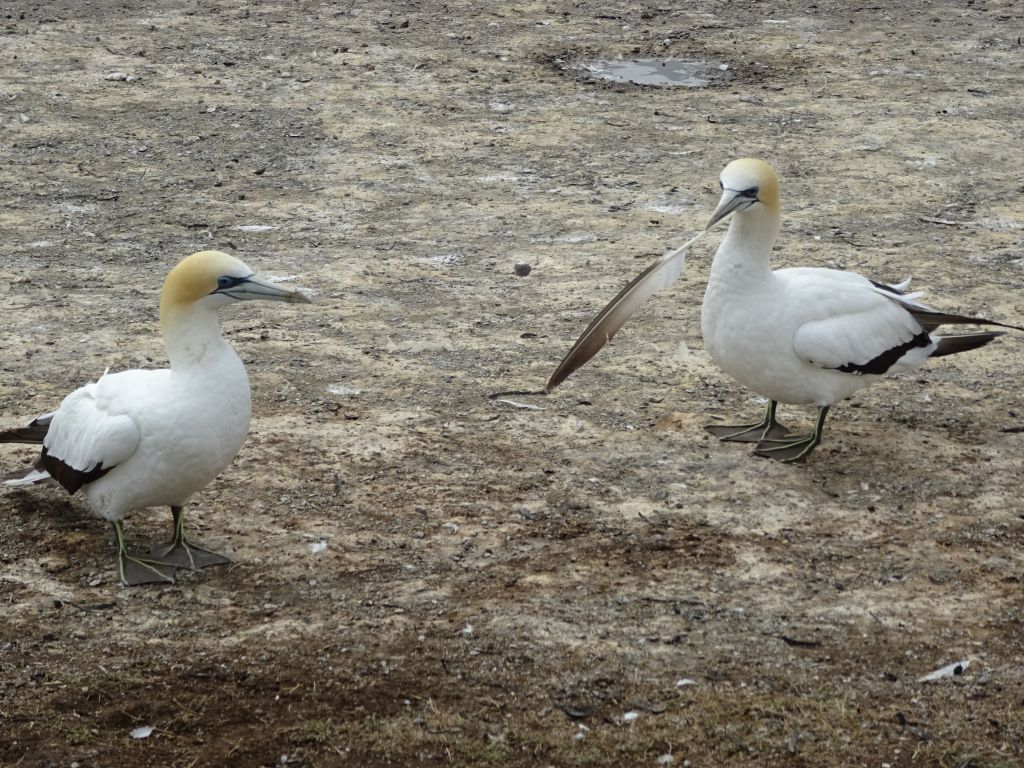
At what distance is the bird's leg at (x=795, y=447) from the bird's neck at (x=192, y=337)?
2.27 metres

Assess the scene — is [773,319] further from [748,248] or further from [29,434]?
[29,434]

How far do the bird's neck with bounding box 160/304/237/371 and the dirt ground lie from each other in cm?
76

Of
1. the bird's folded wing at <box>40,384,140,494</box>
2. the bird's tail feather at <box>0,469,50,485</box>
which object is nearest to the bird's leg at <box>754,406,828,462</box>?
the bird's folded wing at <box>40,384,140,494</box>

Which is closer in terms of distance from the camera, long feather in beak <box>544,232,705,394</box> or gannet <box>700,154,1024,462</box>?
long feather in beak <box>544,232,705,394</box>

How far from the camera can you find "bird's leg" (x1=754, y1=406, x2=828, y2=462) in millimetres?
5480

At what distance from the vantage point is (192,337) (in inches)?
172

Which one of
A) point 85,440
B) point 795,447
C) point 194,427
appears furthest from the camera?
point 795,447

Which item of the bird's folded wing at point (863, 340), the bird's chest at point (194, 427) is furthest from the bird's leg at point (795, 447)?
the bird's chest at point (194, 427)

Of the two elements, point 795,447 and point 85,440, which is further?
point 795,447

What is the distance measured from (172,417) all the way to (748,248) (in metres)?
2.36

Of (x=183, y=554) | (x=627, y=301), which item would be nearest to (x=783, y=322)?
(x=627, y=301)

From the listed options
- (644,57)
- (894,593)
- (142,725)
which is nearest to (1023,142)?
(644,57)

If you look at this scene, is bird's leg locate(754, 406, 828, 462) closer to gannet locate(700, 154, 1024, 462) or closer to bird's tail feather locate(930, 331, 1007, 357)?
gannet locate(700, 154, 1024, 462)

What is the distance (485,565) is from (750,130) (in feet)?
19.0
